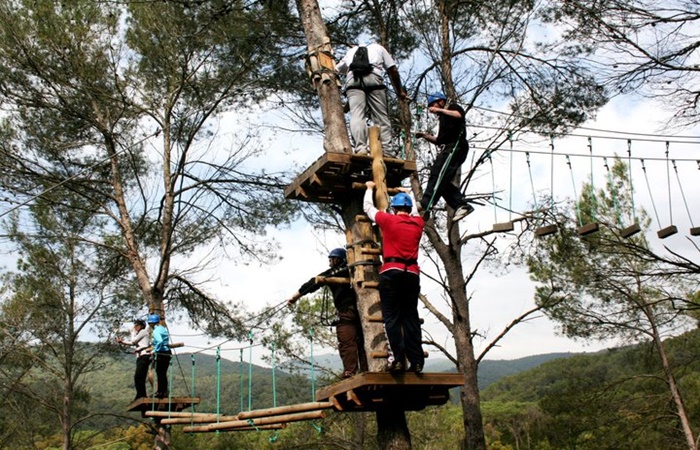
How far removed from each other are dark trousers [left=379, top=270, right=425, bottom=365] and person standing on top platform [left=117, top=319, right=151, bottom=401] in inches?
180

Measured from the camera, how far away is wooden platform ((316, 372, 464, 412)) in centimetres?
369

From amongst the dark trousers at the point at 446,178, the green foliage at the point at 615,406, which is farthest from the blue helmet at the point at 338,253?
the green foliage at the point at 615,406

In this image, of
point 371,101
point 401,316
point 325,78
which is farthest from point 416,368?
point 325,78

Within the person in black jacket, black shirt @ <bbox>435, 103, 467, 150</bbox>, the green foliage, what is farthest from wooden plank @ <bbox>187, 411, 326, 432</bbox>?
the green foliage

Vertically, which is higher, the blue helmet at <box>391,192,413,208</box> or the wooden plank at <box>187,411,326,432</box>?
the blue helmet at <box>391,192,413,208</box>

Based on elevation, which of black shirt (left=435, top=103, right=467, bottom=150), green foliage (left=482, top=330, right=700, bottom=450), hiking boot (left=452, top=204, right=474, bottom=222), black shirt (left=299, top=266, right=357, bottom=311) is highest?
black shirt (left=435, top=103, right=467, bottom=150)

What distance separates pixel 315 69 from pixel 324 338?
31.2 ft

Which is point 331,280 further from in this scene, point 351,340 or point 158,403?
point 158,403

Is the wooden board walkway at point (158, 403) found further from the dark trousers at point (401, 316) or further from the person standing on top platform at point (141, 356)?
the dark trousers at point (401, 316)

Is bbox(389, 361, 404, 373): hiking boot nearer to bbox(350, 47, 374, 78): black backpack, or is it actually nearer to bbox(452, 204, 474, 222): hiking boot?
bbox(452, 204, 474, 222): hiking boot

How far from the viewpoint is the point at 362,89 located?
5156 mm

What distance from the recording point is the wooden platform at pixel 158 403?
7.25 metres

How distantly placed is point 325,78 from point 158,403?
4379 millimetres

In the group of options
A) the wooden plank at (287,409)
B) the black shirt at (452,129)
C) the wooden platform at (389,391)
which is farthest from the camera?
the black shirt at (452,129)
